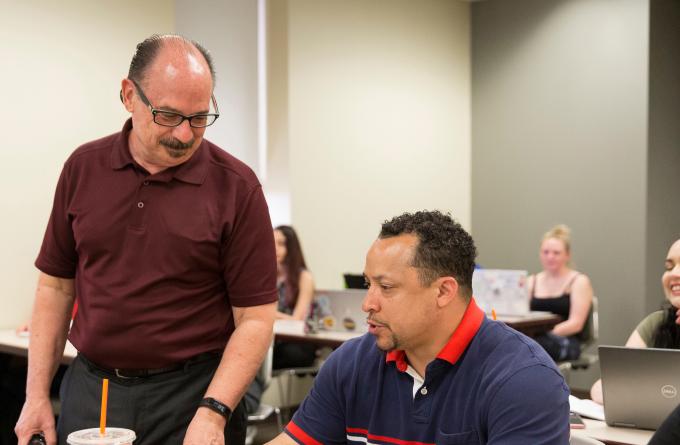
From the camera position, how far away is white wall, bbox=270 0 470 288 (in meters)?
6.30

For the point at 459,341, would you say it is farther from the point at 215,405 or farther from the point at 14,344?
the point at 14,344

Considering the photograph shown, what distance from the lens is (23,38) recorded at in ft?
16.4

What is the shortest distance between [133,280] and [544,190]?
563 centimetres

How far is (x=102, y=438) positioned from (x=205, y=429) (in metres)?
0.30

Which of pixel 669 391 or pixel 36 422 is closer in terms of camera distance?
pixel 36 422

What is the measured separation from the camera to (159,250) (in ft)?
6.45

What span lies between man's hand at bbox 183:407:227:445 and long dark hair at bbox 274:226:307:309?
12.6 feet

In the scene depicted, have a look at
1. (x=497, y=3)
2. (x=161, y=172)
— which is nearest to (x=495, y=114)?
(x=497, y=3)

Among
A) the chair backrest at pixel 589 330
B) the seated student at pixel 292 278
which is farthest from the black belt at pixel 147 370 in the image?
the chair backrest at pixel 589 330

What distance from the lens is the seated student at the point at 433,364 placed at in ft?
5.47

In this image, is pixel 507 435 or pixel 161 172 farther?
pixel 161 172

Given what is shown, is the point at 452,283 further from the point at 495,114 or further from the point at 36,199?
the point at 495,114

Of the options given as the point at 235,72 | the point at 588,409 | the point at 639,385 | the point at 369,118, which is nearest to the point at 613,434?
the point at 639,385

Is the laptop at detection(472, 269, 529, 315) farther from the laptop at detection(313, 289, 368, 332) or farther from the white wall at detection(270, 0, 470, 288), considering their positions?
the white wall at detection(270, 0, 470, 288)
